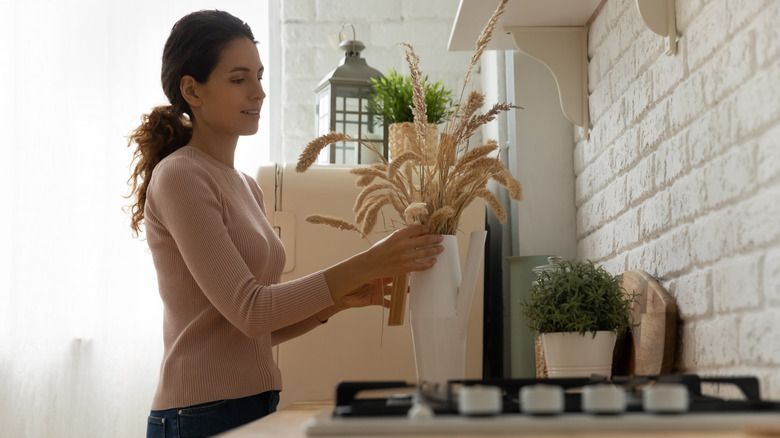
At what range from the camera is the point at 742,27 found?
1.10 m

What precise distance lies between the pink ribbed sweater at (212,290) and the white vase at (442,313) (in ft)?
0.55

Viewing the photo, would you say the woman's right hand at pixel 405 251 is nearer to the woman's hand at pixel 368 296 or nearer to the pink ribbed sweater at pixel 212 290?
the pink ribbed sweater at pixel 212 290

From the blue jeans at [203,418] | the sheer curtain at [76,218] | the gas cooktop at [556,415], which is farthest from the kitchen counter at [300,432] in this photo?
the sheer curtain at [76,218]

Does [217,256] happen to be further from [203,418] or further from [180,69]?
[180,69]

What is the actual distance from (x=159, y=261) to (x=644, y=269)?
3.08 feet

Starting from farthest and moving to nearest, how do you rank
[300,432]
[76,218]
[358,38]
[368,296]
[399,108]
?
[358,38] < [76,218] < [399,108] < [368,296] < [300,432]

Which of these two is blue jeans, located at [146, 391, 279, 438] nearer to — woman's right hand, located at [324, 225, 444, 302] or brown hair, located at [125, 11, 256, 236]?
woman's right hand, located at [324, 225, 444, 302]

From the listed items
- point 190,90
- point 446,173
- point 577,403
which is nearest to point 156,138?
point 190,90

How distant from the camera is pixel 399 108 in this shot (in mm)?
2318

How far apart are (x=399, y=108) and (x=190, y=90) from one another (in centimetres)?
76

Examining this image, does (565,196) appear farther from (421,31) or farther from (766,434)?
(766,434)

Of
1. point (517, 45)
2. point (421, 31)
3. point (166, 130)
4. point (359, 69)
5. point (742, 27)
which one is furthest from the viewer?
point (421, 31)

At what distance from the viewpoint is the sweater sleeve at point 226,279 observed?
4.64 feet

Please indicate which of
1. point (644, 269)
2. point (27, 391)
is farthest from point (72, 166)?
point (644, 269)
